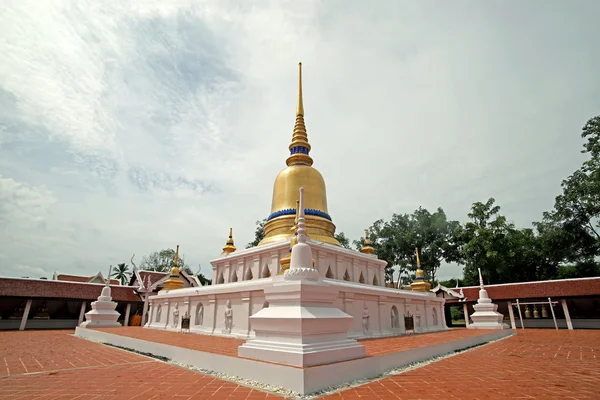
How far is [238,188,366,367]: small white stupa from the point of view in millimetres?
5012

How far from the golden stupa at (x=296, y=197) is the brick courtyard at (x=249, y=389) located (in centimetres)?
916

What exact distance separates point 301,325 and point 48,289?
21.2 m

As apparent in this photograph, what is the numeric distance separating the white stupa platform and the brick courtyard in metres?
7.94

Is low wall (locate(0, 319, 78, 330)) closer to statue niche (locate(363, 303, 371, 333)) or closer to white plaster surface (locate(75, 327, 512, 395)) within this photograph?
white plaster surface (locate(75, 327, 512, 395))

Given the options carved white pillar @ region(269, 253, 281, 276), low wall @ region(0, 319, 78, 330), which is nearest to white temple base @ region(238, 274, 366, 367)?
carved white pillar @ region(269, 253, 281, 276)

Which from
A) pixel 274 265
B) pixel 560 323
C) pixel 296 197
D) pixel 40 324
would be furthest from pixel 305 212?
pixel 560 323

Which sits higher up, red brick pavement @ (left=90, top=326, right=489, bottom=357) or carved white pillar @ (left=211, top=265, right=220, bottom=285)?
carved white pillar @ (left=211, top=265, right=220, bottom=285)

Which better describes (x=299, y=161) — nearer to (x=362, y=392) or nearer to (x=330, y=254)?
(x=330, y=254)

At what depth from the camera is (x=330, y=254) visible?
596 inches

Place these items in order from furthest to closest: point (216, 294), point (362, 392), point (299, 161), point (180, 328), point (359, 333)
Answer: point (299, 161)
point (180, 328)
point (216, 294)
point (359, 333)
point (362, 392)

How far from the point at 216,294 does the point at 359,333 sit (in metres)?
5.65

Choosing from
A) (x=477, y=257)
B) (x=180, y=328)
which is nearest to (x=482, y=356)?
(x=180, y=328)

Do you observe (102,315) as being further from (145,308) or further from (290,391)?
(290,391)

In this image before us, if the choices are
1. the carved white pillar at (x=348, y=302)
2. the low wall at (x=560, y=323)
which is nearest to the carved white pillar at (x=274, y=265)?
the carved white pillar at (x=348, y=302)
